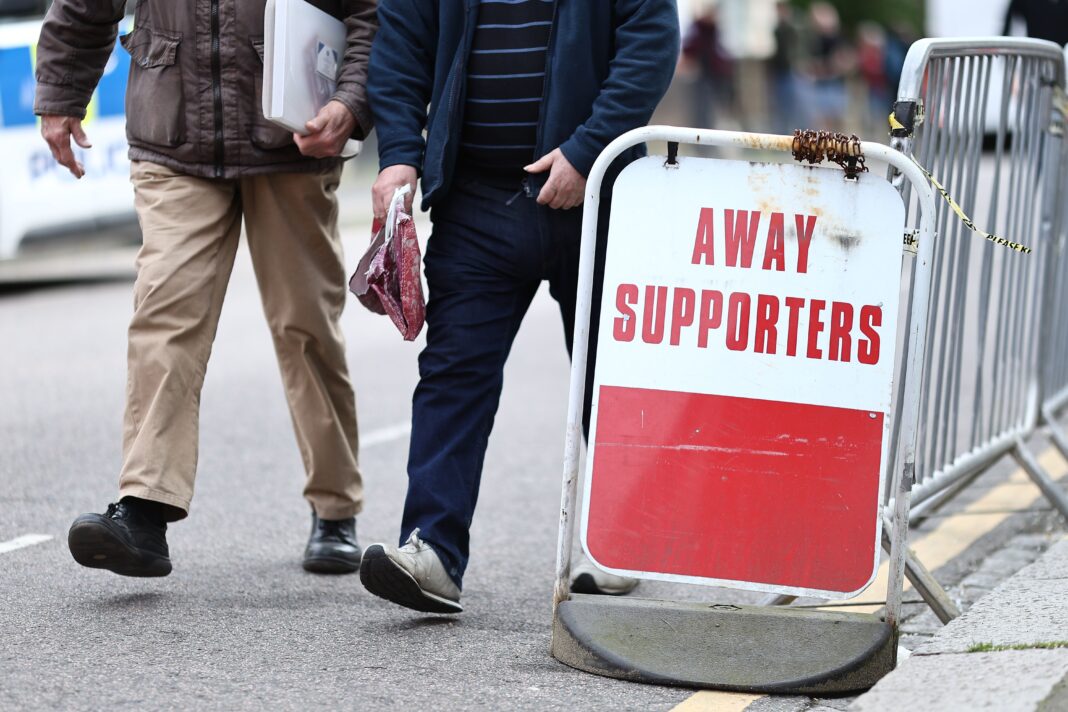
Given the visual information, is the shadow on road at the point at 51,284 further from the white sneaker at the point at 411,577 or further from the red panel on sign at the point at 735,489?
the red panel on sign at the point at 735,489

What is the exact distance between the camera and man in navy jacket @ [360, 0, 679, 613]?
397 cm

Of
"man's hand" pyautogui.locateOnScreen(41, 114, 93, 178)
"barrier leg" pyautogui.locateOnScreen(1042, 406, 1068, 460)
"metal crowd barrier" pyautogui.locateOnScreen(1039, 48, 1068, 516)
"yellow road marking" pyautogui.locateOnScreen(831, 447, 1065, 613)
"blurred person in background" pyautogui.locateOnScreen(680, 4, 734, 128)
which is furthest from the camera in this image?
"blurred person in background" pyautogui.locateOnScreen(680, 4, 734, 128)

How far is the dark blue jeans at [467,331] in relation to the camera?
4.05 meters

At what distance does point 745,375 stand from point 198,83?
61.2 inches

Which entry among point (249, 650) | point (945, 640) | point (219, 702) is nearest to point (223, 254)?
point (249, 650)

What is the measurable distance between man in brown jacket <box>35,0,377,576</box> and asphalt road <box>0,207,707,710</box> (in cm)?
27

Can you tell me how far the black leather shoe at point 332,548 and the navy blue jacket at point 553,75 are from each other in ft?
3.54

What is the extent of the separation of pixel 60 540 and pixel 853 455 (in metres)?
2.38

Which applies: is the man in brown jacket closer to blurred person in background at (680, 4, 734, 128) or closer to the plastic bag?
the plastic bag

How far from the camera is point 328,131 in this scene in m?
4.24

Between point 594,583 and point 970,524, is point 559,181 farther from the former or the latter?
point 970,524

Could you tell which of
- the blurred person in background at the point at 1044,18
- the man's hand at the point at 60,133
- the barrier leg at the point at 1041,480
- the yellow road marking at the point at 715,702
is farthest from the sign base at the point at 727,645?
the blurred person in background at the point at 1044,18

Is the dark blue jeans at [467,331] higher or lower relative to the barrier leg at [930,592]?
higher

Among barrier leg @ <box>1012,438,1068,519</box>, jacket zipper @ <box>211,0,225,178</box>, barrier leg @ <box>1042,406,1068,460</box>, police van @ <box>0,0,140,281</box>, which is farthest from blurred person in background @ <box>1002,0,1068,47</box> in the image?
jacket zipper @ <box>211,0,225,178</box>
